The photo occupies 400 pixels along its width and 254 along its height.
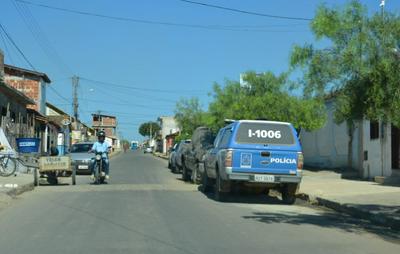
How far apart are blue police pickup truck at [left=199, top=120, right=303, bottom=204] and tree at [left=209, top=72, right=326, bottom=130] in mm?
8009

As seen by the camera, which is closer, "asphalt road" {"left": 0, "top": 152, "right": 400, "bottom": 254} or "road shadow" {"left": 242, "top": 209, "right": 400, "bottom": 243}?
"asphalt road" {"left": 0, "top": 152, "right": 400, "bottom": 254}

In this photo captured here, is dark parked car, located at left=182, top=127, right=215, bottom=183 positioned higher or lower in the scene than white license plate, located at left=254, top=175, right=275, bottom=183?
higher

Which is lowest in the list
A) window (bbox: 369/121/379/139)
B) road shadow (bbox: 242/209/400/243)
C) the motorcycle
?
road shadow (bbox: 242/209/400/243)

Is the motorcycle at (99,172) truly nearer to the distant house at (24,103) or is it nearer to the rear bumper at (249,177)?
the rear bumper at (249,177)

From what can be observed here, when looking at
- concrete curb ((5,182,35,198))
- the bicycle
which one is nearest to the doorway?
concrete curb ((5,182,35,198))

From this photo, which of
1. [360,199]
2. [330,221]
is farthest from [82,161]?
[330,221]

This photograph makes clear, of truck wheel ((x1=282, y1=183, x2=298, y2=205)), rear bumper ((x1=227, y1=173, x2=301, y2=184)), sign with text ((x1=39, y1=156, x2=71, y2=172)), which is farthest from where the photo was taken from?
sign with text ((x1=39, y1=156, x2=71, y2=172))

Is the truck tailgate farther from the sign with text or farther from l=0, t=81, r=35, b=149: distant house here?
l=0, t=81, r=35, b=149: distant house

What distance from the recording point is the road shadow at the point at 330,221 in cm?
1139

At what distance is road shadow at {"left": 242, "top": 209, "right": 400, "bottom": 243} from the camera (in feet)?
37.4

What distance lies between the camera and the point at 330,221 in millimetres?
12820

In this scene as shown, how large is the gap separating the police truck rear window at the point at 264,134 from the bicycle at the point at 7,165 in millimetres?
10417

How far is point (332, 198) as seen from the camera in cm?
1661

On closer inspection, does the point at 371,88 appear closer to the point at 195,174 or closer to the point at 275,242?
the point at 275,242
